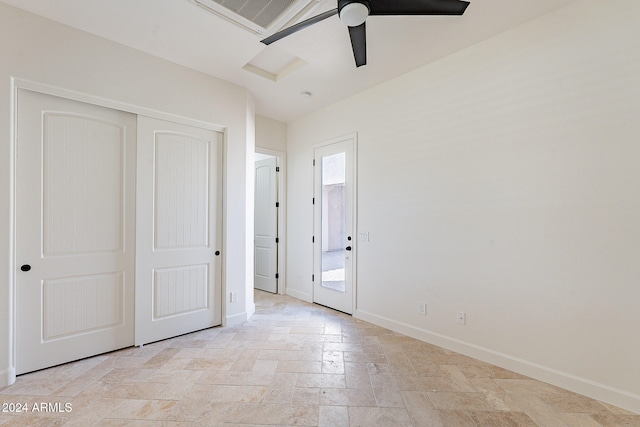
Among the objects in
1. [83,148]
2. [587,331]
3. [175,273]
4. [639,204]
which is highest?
[83,148]

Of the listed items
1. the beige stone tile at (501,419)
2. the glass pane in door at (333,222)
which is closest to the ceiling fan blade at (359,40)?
the glass pane in door at (333,222)

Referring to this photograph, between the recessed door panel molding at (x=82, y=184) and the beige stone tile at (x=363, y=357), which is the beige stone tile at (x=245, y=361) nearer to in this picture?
the beige stone tile at (x=363, y=357)

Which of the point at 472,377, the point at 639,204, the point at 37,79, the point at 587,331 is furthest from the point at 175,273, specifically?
the point at 639,204

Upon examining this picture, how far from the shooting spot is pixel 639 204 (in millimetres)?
1879

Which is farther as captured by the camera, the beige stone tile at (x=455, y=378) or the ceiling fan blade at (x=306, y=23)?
the beige stone tile at (x=455, y=378)

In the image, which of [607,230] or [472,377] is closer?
[607,230]

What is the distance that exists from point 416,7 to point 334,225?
269 centimetres

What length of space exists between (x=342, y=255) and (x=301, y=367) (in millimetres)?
1713

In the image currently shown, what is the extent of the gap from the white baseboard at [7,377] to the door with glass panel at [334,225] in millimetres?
3130

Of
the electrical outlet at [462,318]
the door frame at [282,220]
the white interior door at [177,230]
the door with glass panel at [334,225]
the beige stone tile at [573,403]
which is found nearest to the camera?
the beige stone tile at [573,403]

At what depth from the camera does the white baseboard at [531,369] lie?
6.33 feet

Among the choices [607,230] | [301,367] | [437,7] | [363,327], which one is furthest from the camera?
[363,327]

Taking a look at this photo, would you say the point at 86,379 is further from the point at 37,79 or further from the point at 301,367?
the point at 37,79

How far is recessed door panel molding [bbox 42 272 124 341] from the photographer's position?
237cm
